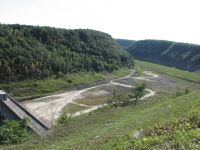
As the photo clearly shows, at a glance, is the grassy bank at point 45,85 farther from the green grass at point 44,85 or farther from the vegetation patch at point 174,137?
the vegetation patch at point 174,137

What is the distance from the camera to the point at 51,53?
95.9 metres

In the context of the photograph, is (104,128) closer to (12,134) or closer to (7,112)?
(12,134)

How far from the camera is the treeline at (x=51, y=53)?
257ft

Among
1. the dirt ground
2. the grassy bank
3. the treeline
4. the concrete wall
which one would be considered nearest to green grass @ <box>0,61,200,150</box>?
the dirt ground

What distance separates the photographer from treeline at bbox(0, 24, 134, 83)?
257 feet

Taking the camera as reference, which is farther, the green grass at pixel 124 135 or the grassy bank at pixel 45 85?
the grassy bank at pixel 45 85

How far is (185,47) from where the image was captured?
198125 millimetres

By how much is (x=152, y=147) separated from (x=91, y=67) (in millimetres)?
95536

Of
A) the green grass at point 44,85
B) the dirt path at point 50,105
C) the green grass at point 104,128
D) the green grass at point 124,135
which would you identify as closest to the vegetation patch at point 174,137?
the green grass at point 124,135

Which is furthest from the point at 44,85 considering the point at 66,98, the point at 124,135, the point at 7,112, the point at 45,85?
the point at 124,135

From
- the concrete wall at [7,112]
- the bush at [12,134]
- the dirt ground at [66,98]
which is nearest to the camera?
the bush at [12,134]

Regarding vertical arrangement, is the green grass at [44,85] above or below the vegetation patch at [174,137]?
below

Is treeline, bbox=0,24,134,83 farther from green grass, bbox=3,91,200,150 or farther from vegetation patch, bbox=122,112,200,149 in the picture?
vegetation patch, bbox=122,112,200,149

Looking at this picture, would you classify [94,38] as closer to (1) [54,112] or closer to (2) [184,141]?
(1) [54,112]
